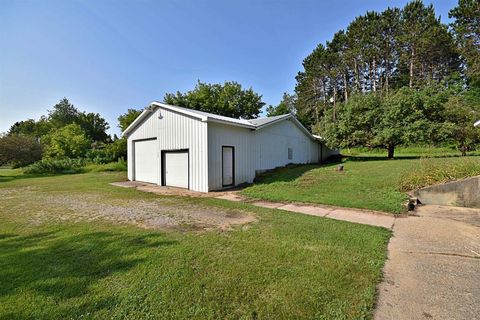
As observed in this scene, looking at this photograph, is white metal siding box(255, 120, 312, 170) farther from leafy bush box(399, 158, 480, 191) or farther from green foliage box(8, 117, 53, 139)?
green foliage box(8, 117, 53, 139)

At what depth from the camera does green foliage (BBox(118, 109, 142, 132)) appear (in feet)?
82.5

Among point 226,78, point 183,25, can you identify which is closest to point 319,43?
point 226,78

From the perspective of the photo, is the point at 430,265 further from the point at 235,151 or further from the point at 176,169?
the point at 176,169

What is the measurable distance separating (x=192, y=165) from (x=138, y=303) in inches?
313

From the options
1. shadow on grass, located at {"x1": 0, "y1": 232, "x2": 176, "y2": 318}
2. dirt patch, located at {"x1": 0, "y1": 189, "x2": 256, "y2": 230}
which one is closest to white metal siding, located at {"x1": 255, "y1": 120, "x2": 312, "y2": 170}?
dirt patch, located at {"x1": 0, "y1": 189, "x2": 256, "y2": 230}

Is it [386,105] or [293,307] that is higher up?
[386,105]

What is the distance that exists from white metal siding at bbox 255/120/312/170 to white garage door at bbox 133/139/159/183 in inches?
210

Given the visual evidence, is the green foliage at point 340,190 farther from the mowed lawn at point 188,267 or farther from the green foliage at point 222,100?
the green foliage at point 222,100

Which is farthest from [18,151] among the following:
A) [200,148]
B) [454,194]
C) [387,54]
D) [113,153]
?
[387,54]

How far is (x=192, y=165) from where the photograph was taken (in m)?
10.1

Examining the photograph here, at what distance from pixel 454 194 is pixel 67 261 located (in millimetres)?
9017

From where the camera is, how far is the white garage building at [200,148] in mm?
9789

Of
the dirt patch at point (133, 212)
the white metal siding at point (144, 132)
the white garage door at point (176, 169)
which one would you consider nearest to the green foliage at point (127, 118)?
the white metal siding at point (144, 132)

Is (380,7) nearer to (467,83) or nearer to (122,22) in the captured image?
(467,83)
